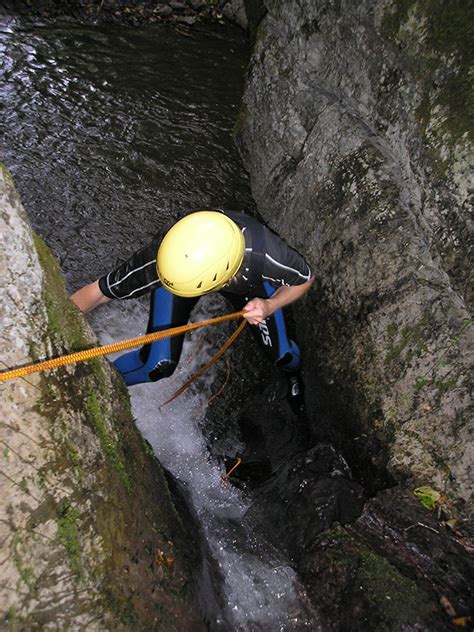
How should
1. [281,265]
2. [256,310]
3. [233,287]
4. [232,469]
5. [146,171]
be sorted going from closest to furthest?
[256,310], [281,265], [233,287], [232,469], [146,171]

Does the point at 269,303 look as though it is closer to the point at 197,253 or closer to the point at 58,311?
the point at 197,253

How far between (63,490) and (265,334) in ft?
8.79

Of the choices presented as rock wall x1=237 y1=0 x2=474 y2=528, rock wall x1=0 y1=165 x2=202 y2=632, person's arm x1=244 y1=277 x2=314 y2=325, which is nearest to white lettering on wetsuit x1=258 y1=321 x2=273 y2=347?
rock wall x1=237 y1=0 x2=474 y2=528

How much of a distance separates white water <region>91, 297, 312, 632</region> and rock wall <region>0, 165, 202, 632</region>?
0.70 meters

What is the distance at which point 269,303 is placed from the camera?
356 cm

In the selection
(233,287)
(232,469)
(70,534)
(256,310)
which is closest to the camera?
(70,534)

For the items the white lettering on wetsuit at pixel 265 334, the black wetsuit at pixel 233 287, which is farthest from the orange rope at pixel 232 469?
the white lettering on wetsuit at pixel 265 334

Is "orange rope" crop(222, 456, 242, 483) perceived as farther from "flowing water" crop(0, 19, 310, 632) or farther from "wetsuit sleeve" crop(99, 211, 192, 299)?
"wetsuit sleeve" crop(99, 211, 192, 299)

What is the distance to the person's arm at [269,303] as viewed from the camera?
11.2 feet

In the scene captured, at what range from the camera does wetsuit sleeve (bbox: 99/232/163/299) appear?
3.40 meters

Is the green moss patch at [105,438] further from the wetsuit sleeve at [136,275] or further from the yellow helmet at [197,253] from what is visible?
the wetsuit sleeve at [136,275]

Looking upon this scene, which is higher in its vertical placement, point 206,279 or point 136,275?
point 206,279

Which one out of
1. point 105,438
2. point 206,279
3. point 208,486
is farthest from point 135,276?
point 208,486

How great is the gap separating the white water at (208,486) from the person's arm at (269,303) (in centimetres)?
154
